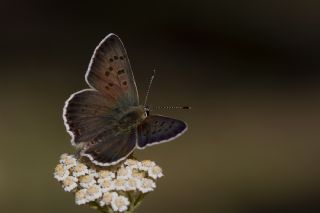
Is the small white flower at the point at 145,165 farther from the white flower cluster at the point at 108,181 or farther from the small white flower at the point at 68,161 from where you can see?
the small white flower at the point at 68,161

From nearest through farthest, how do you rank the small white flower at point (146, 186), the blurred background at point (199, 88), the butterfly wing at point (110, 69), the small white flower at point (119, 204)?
the small white flower at point (119, 204) < the small white flower at point (146, 186) < the butterfly wing at point (110, 69) < the blurred background at point (199, 88)

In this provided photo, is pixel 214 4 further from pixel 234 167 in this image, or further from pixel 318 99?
pixel 234 167

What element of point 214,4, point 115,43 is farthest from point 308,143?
point 115,43

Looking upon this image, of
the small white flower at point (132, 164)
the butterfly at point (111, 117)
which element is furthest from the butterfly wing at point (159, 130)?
the small white flower at point (132, 164)

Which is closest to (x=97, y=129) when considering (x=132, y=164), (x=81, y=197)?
(x=132, y=164)

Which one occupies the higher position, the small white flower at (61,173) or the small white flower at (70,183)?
the small white flower at (61,173)

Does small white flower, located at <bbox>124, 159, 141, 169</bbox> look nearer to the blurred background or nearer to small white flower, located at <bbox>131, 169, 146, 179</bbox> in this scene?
small white flower, located at <bbox>131, 169, 146, 179</bbox>
